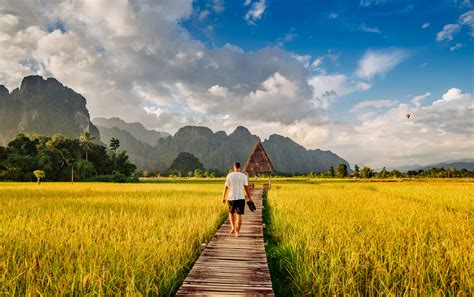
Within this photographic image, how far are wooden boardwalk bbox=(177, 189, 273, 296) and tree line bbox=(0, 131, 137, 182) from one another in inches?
1352

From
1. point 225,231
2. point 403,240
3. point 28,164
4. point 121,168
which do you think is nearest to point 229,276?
point 225,231

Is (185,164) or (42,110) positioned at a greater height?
(42,110)

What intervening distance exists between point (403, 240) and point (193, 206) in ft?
26.9

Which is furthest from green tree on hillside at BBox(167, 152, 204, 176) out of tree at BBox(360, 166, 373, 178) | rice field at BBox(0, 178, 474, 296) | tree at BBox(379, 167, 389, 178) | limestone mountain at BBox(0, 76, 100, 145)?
rice field at BBox(0, 178, 474, 296)

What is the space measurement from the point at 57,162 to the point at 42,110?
134 metres

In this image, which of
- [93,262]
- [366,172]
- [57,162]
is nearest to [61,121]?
[57,162]

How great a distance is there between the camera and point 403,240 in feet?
19.0

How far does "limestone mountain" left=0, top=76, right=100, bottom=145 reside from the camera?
14838 cm

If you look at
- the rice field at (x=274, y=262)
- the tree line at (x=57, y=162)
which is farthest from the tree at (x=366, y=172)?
the rice field at (x=274, y=262)

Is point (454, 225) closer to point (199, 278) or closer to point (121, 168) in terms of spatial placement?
point (199, 278)

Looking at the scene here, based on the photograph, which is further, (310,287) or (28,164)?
(28,164)

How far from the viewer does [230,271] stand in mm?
4199

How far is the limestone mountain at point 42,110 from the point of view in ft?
487

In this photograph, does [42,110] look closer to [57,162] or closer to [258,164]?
[57,162]
